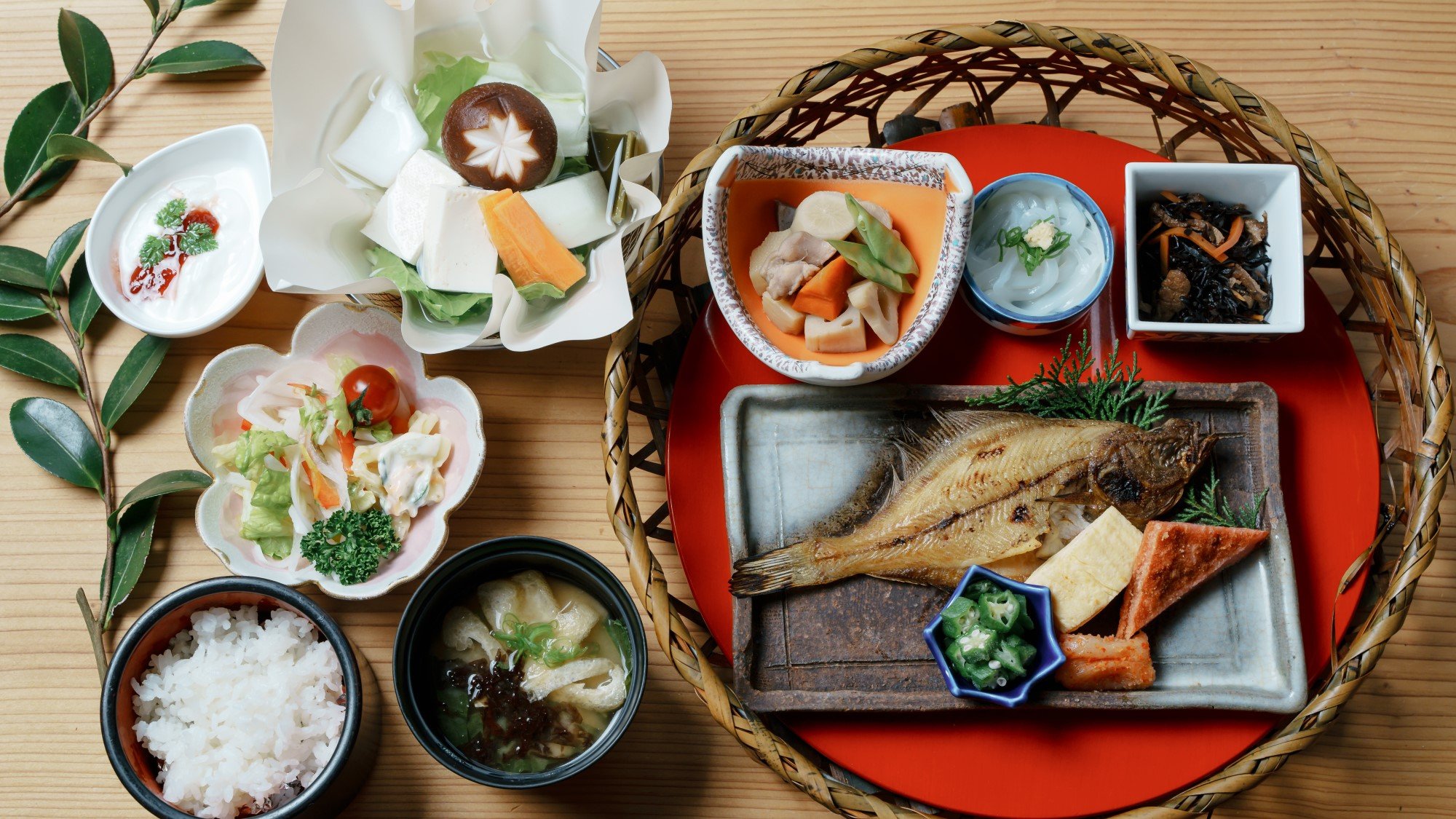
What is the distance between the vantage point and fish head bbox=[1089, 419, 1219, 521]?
68.4 inches

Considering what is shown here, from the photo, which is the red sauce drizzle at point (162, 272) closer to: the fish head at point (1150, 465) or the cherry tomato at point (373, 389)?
the cherry tomato at point (373, 389)

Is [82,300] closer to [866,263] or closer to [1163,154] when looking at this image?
[866,263]

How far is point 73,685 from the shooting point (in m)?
2.12

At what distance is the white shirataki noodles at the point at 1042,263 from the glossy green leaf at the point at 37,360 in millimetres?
2077

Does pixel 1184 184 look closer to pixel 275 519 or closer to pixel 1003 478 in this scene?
pixel 1003 478

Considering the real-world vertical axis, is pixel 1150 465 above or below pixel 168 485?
above

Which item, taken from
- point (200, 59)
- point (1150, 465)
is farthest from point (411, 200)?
point (1150, 465)

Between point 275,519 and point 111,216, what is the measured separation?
2.92ft

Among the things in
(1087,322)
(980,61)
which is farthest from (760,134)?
(1087,322)

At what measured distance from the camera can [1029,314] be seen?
179 centimetres

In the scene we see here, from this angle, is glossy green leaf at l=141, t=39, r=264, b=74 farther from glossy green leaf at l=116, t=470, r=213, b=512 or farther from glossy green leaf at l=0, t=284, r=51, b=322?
glossy green leaf at l=116, t=470, r=213, b=512

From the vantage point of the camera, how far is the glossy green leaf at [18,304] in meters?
2.17

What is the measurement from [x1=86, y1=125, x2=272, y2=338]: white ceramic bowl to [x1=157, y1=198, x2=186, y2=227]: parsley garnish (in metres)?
0.09

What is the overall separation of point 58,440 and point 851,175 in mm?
1912
